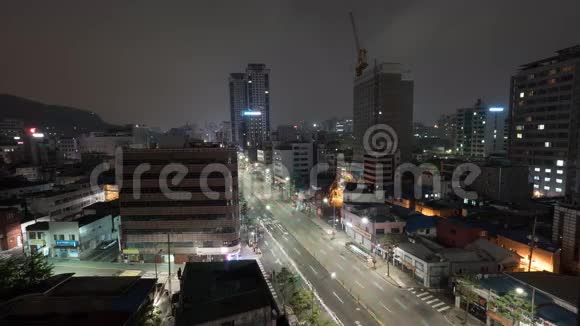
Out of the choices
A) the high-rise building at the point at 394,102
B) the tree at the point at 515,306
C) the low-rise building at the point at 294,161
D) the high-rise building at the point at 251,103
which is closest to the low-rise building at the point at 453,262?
the tree at the point at 515,306

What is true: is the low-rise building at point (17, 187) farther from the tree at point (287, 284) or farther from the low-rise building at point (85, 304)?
the tree at point (287, 284)

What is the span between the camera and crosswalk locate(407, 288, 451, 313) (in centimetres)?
2603

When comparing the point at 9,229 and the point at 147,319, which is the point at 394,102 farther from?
the point at 9,229

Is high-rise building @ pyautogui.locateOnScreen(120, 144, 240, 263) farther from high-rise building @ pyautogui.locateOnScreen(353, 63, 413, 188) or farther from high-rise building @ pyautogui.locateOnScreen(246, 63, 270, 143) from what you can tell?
high-rise building @ pyautogui.locateOnScreen(246, 63, 270, 143)

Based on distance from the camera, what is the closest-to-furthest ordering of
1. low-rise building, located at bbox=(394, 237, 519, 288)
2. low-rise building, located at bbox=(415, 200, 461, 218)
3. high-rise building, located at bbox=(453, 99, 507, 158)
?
low-rise building, located at bbox=(394, 237, 519, 288)
low-rise building, located at bbox=(415, 200, 461, 218)
high-rise building, located at bbox=(453, 99, 507, 158)

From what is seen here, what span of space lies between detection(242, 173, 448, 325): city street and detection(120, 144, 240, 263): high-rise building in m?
8.75

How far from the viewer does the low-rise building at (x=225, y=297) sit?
49.3ft

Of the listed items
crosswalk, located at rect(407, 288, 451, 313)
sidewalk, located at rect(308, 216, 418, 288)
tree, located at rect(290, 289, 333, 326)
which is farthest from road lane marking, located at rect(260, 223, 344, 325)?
crosswalk, located at rect(407, 288, 451, 313)

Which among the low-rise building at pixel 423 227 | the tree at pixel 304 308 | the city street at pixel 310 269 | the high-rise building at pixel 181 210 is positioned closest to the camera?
the tree at pixel 304 308

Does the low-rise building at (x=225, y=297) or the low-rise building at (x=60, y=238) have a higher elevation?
the low-rise building at (x=225, y=297)

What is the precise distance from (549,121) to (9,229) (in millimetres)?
102021

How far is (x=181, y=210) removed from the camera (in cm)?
3794

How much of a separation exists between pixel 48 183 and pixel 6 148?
70200mm

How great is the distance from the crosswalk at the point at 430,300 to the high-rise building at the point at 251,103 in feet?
468
